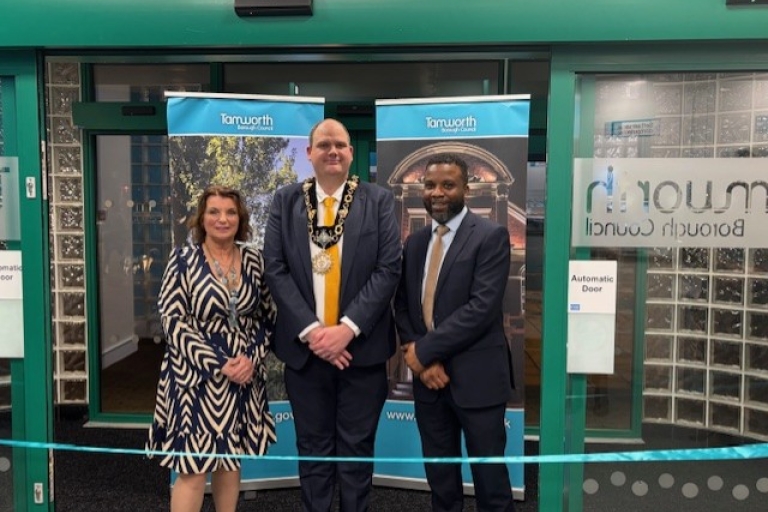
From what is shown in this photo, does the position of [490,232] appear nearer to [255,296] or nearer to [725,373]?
[255,296]

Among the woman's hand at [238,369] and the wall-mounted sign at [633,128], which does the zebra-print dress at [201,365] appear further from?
the wall-mounted sign at [633,128]

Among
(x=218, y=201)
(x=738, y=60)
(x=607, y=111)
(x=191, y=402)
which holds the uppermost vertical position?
(x=738, y=60)

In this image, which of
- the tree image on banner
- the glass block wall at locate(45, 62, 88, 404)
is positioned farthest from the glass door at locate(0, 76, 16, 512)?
the glass block wall at locate(45, 62, 88, 404)

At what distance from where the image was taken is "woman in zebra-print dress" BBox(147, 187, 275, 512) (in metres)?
2.44

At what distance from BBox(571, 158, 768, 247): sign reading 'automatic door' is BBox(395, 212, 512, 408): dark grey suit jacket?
441 mm

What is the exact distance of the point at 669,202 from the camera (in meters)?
2.66

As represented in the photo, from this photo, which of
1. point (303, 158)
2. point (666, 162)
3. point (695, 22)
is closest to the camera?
point (695, 22)

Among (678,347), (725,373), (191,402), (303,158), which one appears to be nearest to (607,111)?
(678,347)

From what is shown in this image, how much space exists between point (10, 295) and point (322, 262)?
1475mm

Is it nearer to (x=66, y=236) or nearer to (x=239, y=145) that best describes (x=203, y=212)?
(x=239, y=145)

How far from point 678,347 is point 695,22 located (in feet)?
4.47

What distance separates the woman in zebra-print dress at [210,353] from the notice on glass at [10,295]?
32.9 inches

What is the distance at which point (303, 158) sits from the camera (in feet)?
11.1

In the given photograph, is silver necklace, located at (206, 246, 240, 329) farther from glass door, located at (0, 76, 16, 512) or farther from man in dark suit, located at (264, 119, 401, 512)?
glass door, located at (0, 76, 16, 512)
